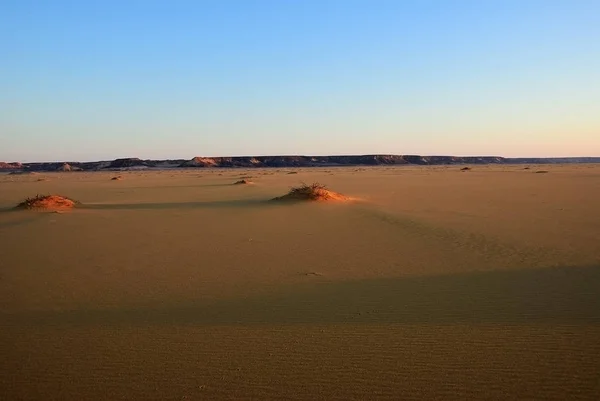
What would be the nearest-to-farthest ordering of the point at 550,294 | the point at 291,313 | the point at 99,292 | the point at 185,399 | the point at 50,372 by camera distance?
the point at 185,399, the point at 50,372, the point at 291,313, the point at 550,294, the point at 99,292

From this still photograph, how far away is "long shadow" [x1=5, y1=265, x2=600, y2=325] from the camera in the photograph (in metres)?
4.41

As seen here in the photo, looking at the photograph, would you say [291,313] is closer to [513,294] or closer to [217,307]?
[217,307]

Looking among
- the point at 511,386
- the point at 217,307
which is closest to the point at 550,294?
the point at 511,386

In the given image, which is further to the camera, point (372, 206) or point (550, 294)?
point (372, 206)

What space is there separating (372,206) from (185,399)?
464 inches

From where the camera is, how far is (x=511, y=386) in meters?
3.17

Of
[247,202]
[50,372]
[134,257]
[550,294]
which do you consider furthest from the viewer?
[247,202]

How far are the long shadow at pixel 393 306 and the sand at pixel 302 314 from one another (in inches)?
1.1

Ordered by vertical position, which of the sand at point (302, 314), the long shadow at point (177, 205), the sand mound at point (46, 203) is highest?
the sand mound at point (46, 203)

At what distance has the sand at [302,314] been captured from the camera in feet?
10.7

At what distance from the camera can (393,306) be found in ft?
15.7

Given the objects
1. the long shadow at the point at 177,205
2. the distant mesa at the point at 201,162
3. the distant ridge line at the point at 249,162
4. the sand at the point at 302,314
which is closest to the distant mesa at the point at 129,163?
the distant ridge line at the point at 249,162

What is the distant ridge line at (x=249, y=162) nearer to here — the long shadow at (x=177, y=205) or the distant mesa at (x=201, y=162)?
the distant mesa at (x=201, y=162)

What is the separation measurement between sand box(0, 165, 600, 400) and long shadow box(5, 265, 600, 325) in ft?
0.09
